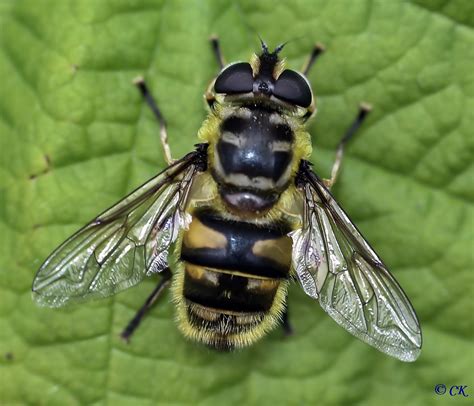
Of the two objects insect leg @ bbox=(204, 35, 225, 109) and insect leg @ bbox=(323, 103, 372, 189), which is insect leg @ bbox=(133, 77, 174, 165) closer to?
insect leg @ bbox=(204, 35, 225, 109)

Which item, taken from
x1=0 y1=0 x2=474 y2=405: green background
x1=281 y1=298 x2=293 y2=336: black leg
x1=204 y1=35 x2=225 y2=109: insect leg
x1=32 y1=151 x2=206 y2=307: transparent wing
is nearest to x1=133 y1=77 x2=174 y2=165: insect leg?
x1=0 y1=0 x2=474 y2=405: green background

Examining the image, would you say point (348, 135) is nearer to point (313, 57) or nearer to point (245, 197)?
point (313, 57)

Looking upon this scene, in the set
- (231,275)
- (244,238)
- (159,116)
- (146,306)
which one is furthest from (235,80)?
(146,306)

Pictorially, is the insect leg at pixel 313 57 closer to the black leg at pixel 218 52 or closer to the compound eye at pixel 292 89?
the compound eye at pixel 292 89

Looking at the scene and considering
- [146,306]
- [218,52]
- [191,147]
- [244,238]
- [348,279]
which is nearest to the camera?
[244,238]

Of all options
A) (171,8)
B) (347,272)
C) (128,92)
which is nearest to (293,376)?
(347,272)

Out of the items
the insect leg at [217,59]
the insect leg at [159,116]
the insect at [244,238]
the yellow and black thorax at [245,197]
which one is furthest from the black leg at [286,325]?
the insect leg at [217,59]
